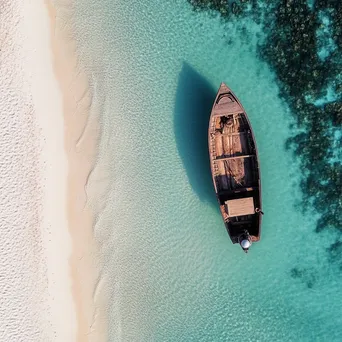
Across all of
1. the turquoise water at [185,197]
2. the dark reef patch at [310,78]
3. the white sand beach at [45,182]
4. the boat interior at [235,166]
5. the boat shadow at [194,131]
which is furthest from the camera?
the boat shadow at [194,131]

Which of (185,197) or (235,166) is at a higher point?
(235,166)

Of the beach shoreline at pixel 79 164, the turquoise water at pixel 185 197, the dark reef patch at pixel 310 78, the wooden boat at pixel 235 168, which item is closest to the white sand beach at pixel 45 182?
the beach shoreline at pixel 79 164

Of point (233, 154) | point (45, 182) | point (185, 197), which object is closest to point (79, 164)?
point (45, 182)

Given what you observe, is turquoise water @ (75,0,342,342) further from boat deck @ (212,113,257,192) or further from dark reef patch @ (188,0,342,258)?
boat deck @ (212,113,257,192)

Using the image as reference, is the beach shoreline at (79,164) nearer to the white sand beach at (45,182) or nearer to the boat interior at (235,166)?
the white sand beach at (45,182)

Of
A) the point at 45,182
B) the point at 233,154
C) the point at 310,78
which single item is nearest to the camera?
the point at 233,154

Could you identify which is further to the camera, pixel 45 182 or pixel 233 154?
pixel 45 182

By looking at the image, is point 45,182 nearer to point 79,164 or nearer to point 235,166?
point 79,164
